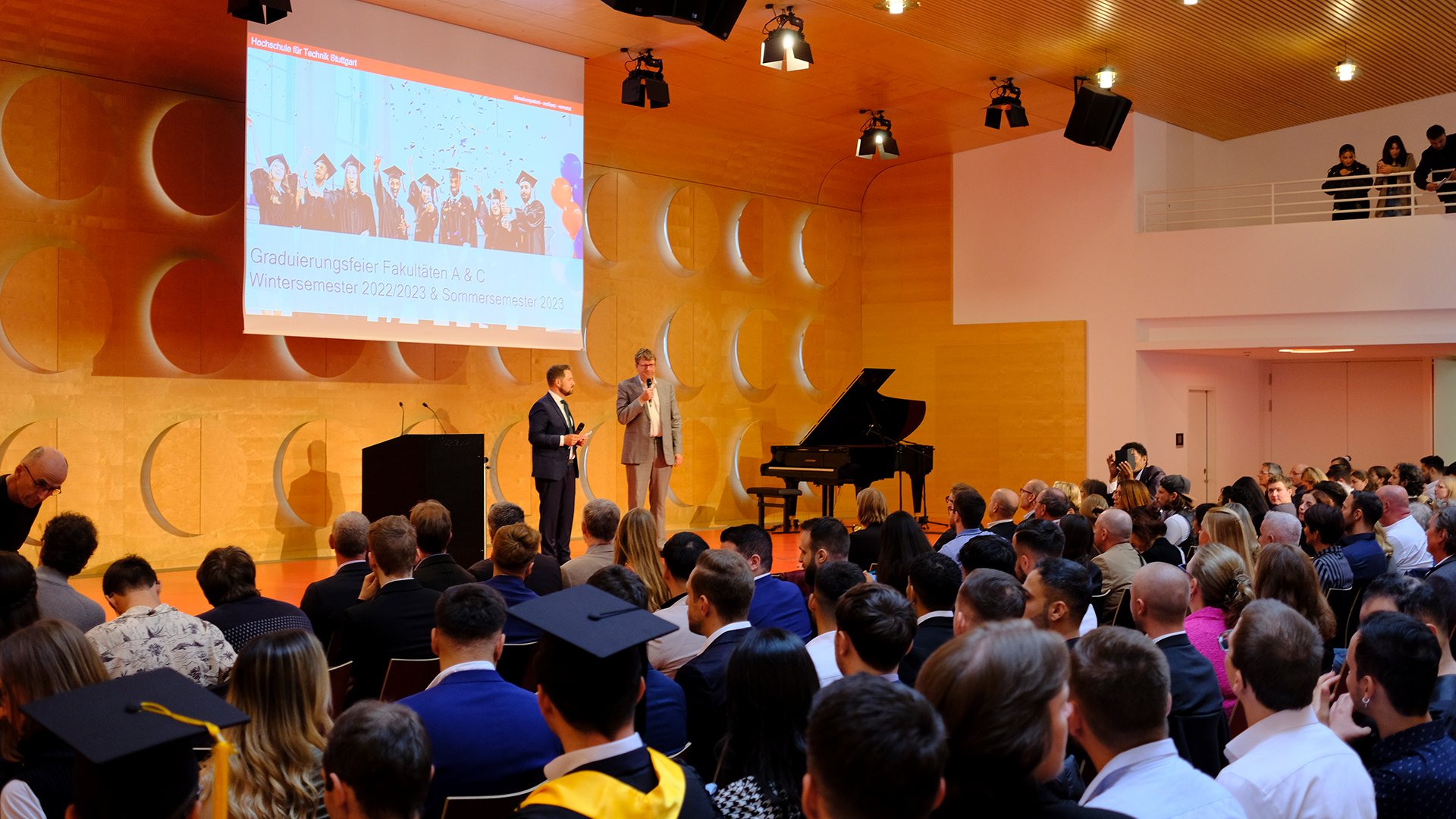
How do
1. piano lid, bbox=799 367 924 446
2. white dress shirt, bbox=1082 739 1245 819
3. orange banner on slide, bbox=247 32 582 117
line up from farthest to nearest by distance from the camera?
1. piano lid, bbox=799 367 924 446
2. orange banner on slide, bbox=247 32 582 117
3. white dress shirt, bbox=1082 739 1245 819

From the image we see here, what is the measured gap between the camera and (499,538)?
4.22 m

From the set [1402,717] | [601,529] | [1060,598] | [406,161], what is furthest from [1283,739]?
[406,161]

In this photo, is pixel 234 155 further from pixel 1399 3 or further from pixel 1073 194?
pixel 1399 3

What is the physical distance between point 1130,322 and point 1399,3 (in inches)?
156

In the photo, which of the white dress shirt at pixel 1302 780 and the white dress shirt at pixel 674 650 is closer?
the white dress shirt at pixel 1302 780

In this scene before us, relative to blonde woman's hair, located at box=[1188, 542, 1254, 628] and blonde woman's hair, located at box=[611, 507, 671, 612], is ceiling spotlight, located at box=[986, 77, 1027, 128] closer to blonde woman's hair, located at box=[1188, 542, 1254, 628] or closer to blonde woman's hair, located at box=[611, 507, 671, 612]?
blonde woman's hair, located at box=[611, 507, 671, 612]

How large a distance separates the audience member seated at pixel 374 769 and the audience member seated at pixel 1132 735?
1188 mm

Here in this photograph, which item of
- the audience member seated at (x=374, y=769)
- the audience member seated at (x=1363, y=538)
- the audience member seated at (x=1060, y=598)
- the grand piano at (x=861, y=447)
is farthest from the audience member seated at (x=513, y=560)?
the grand piano at (x=861, y=447)

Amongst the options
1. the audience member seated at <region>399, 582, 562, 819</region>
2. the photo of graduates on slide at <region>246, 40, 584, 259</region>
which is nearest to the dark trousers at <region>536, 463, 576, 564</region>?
the photo of graduates on slide at <region>246, 40, 584, 259</region>

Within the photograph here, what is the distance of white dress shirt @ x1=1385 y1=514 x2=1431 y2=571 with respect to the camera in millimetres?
5703

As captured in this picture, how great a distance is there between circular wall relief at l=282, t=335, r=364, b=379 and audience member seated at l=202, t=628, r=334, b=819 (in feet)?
23.7

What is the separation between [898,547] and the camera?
4.89m

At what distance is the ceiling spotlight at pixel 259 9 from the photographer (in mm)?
7121

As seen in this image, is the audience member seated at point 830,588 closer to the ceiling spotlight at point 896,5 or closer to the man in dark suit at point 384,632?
the man in dark suit at point 384,632
